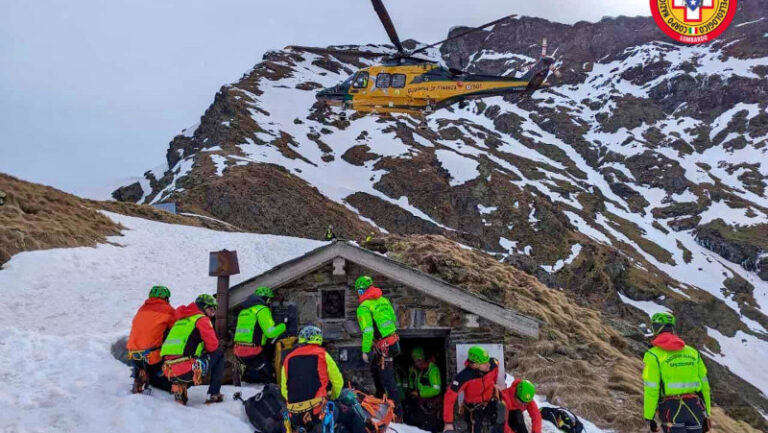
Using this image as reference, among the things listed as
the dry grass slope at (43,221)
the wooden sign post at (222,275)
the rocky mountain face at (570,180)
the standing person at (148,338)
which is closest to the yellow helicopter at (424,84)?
the rocky mountain face at (570,180)

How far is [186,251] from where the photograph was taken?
23609 millimetres

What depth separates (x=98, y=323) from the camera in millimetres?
14664

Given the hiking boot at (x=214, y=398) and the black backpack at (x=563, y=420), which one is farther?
the black backpack at (x=563, y=420)

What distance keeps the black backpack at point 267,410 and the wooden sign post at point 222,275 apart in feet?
6.72

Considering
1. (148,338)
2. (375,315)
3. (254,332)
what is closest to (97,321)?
(148,338)

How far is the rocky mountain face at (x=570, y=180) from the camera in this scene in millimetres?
48469

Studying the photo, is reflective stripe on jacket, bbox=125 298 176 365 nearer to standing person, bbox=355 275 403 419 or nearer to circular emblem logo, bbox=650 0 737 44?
standing person, bbox=355 275 403 419

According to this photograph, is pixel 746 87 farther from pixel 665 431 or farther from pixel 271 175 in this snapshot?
pixel 665 431

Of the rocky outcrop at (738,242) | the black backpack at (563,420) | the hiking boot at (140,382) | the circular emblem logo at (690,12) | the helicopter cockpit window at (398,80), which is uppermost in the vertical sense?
the circular emblem logo at (690,12)

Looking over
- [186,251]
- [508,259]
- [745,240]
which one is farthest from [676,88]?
[186,251]

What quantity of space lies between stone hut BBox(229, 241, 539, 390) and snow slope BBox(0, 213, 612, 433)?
5.78ft

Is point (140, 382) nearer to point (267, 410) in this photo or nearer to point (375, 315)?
point (267, 410)

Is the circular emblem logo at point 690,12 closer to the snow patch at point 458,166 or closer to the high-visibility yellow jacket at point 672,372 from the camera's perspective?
the snow patch at point 458,166

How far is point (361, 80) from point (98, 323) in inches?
494
